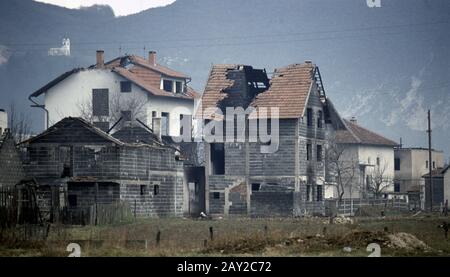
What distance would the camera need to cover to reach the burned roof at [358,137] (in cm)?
7769

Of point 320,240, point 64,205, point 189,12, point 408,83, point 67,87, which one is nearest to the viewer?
point 320,240

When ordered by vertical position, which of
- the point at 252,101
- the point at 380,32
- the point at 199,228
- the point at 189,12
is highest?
the point at 189,12

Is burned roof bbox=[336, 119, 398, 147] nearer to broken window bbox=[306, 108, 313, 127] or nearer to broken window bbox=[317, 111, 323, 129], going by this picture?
broken window bbox=[317, 111, 323, 129]

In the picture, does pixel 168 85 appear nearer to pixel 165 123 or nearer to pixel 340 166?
pixel 165 123

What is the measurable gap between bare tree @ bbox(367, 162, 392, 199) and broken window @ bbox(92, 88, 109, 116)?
21907 mm

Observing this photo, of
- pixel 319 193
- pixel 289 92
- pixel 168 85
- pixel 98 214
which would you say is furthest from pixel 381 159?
pixel 98 214

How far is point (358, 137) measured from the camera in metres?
79.3

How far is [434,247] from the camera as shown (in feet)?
86.8

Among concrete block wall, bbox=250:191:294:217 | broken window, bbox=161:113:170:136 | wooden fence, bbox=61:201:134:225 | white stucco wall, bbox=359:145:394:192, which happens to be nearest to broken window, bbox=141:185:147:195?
wooden fence, bbox=61:201:134:225

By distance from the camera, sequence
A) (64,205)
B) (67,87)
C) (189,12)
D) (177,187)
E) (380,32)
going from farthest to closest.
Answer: (189,12) → (67,87) → (380,32) → (177,187) → (64,205)

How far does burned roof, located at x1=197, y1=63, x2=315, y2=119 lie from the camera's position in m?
59.8
